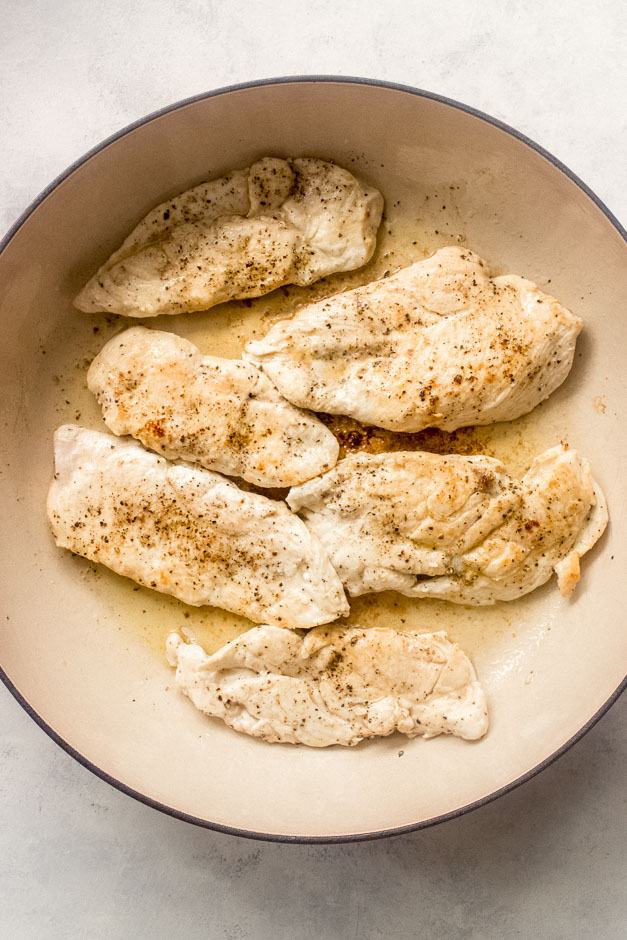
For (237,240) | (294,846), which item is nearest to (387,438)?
(237,240)

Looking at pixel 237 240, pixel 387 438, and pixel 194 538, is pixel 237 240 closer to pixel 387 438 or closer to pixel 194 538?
pixel 387 438

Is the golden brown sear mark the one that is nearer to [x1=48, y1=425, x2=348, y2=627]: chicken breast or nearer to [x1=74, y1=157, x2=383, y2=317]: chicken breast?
[x1=48, y1=425, x2=348, y2=627]: chicken breast

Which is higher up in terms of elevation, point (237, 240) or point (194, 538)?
point (237, 240)

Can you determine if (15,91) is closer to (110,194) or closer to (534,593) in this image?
(110,194)

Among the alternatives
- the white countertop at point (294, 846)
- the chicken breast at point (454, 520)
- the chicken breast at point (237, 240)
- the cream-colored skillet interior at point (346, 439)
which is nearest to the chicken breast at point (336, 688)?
the cream-colored skillet interior at point (346, 439)

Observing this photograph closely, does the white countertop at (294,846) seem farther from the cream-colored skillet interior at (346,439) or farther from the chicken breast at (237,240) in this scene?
the chicken breast at (237,240)

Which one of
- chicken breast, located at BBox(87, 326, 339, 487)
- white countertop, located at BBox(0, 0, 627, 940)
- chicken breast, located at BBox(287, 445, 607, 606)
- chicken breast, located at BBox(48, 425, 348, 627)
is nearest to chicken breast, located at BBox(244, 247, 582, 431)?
chicken breast, located at BBox(87, 326, 339, 487)

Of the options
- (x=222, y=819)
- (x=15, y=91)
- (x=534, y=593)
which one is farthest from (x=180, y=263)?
(x=222, y=819)
